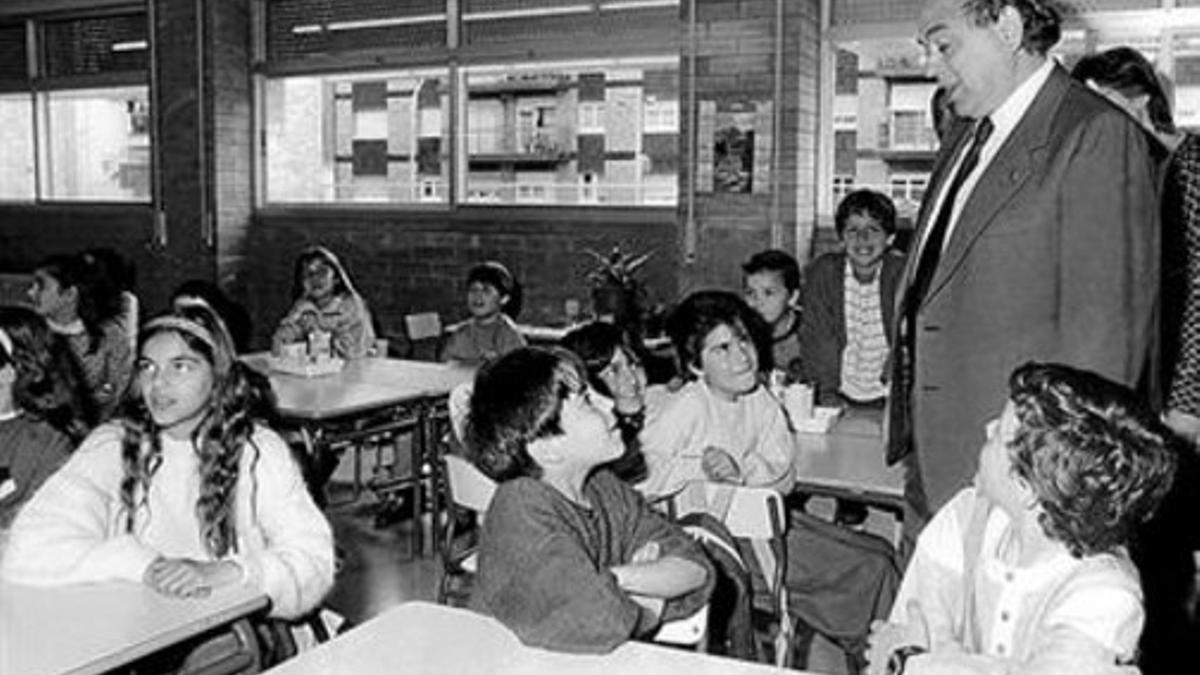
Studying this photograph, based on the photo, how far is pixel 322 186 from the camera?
7.94 meters

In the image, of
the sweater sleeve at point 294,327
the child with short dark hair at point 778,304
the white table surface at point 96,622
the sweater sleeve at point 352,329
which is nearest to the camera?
the white table surface at point 96,622

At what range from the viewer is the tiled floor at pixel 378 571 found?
409 cm

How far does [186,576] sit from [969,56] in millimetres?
1640

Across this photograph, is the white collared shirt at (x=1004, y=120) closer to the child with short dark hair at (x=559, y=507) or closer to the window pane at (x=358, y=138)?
the child with short dark hair at (x=559, y=507)

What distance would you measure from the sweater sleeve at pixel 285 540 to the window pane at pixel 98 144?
6.43 metres

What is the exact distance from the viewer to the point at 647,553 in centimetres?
217

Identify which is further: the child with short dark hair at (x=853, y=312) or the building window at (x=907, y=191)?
the building window at (x=907, y=191)

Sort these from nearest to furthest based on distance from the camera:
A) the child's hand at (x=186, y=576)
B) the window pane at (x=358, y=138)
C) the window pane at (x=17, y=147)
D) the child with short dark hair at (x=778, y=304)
A: the child's hand at (x=186, y=576)
the child with short dark hair at (x=778, y=304)
the window pane at (x=358, y=138)
the window pane at (x=17, y=147)

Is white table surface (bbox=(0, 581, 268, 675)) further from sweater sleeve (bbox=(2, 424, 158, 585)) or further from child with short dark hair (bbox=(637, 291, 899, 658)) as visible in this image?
child with short dark hair (bbox=(637, 291, 899, 658))

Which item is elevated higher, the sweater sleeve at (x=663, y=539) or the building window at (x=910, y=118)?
the building window at (x=910, y=118)

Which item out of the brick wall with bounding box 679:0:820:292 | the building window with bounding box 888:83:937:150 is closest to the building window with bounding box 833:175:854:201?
the brick wall with bounding box 679:0:820:292

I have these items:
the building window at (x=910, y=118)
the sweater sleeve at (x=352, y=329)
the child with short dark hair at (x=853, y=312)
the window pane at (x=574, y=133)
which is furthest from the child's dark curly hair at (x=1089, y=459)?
the window pane at (x=574, y=133)

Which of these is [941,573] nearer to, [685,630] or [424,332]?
[685,630]

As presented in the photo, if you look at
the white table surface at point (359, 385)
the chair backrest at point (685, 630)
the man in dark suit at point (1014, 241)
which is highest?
the man in dark suit at point (1014, 241)
